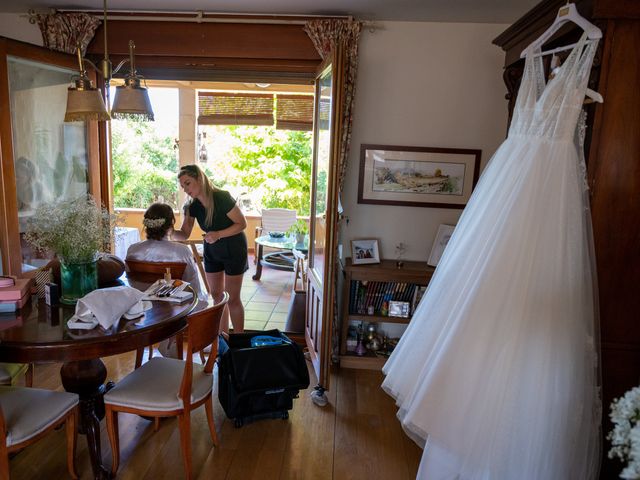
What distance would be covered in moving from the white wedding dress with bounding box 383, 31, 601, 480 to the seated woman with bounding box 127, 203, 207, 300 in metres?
1.65

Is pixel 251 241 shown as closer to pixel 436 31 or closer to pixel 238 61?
pixel 238 61

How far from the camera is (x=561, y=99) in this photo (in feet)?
5.55

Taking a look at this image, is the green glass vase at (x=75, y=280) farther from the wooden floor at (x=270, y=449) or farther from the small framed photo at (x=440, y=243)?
the small framed photo at (x=440, y=243)

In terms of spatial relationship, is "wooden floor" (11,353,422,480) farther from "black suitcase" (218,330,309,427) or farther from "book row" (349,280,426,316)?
"book row" (349,280,426,316)

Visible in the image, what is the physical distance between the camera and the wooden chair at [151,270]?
8.54 ft

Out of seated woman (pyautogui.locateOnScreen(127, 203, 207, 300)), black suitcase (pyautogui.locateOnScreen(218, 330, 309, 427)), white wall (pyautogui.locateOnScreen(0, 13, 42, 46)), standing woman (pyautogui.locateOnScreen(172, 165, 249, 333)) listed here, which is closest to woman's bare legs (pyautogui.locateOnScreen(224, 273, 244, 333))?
standing woman (pyautogui.locateOnScreen(172, 165, 249, 333))

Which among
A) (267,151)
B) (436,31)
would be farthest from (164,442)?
(267,151)

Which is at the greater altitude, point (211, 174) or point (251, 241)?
point (211, 174)

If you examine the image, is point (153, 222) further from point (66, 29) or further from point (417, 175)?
point (417, 175)

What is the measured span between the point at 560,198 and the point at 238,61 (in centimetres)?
234

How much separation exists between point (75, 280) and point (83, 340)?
45cm

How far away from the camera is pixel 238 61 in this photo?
3.13 meters

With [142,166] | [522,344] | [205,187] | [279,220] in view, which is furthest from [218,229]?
→ [142,166]

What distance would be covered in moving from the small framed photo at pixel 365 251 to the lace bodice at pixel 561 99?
147 cm
